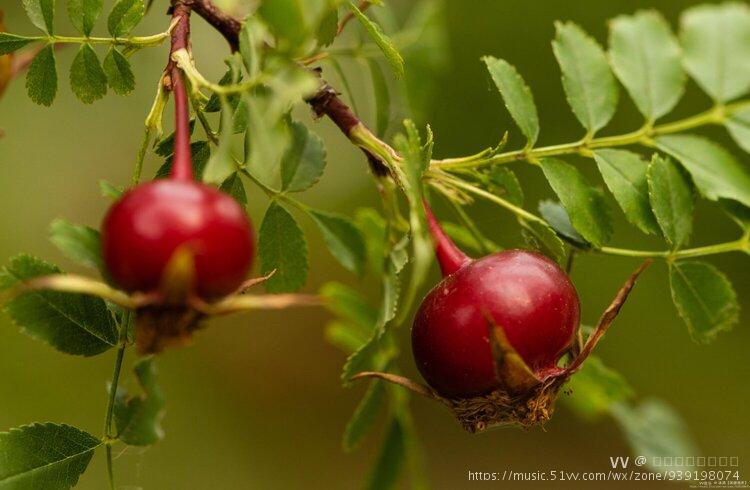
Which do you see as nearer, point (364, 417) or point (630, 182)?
point (630, 182)

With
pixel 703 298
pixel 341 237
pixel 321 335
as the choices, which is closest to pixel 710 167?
pixel 703 298

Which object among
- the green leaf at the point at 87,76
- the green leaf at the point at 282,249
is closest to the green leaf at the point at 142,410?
the green leaf at the point at 282,249

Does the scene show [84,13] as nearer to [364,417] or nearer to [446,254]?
[446,254]

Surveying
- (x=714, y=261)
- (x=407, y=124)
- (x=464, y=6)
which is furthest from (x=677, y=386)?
A: (x=407, y=124)

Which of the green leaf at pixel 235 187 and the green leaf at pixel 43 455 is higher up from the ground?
the green leaf at pixel 235 187

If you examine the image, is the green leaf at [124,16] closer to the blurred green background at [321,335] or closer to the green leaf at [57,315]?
the green leaf at [57,315]

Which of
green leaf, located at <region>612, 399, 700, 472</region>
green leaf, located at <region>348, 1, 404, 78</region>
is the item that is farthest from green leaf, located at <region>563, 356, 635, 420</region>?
green leaf, located at <region>348, 1, 404, 78</region>
